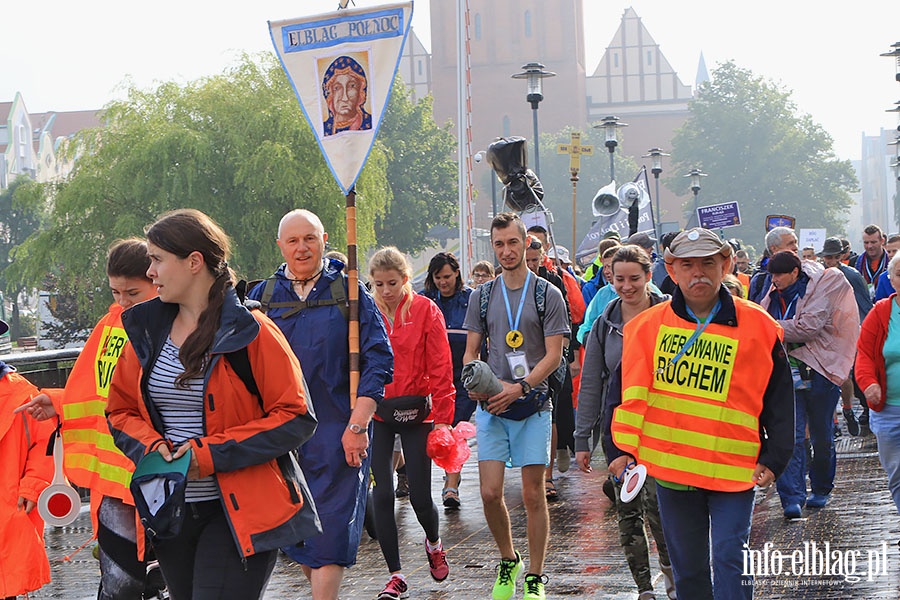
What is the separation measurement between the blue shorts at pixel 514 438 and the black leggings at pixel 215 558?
9.69 ft

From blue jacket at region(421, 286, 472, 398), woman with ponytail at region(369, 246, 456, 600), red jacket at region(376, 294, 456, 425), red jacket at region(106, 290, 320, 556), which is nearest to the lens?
red jacket at region(106, 290, 320, 556)

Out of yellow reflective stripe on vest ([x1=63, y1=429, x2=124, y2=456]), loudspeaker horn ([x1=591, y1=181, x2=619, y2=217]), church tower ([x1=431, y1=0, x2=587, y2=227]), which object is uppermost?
church tower ([x1=431, y1=0, x2=587, y2=227])

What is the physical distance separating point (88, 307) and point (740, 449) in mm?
36464

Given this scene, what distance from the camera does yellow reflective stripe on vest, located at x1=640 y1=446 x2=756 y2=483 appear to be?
15.0 feet

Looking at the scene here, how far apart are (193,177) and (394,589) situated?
33891 millimetres

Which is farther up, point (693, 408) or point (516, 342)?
point (516, 342)

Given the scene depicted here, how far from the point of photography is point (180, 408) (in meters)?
3.69

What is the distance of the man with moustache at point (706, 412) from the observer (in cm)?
457

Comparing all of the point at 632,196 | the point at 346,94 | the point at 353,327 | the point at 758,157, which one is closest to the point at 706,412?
the point at 353,327

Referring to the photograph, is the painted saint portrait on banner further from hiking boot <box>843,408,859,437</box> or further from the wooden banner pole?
hiking boot <box>843,408,859,437</box>

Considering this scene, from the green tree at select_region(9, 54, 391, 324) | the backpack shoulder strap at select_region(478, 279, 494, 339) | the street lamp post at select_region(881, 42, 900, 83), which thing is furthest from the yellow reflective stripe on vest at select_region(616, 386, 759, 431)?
the green tree at select_region(9, 54, 391, 324)

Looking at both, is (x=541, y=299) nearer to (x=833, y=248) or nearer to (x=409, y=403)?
(x=409, y=403)

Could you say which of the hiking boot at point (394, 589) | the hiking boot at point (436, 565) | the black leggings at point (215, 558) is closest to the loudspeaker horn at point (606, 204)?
the hiking boot at point (436, 565)

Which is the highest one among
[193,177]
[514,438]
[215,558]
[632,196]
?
[193,177]
